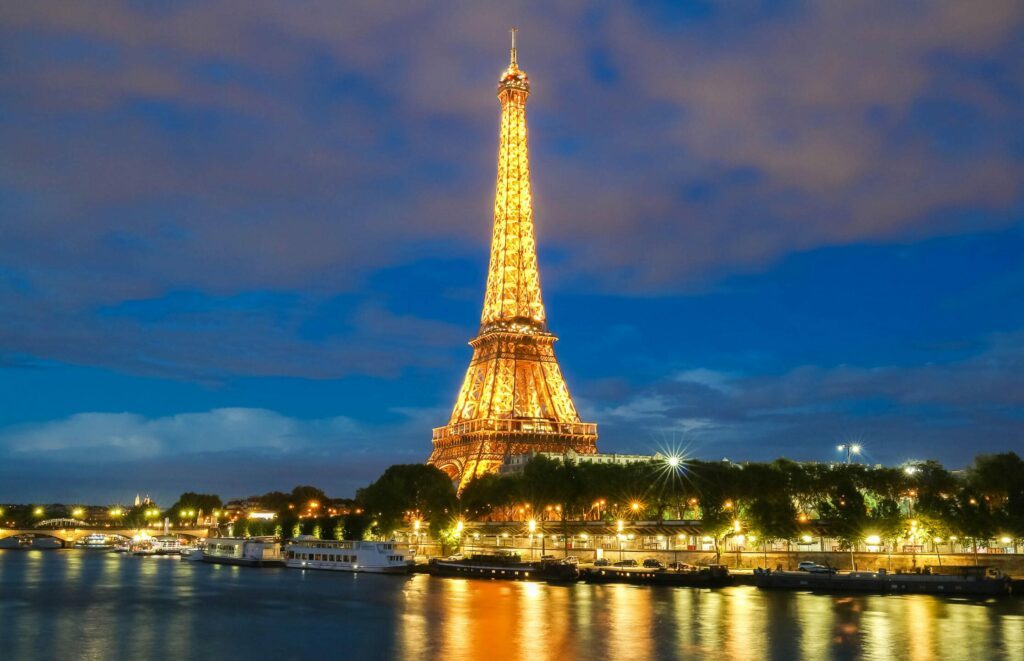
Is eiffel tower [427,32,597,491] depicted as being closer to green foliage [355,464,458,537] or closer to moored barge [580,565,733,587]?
green foliage [355,464,458,537]

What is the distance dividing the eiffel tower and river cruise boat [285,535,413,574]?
64.9 ft

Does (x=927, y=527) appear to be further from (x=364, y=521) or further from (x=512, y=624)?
(x=364, y=521)

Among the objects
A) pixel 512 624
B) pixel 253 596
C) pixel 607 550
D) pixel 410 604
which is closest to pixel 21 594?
pixel 253 596

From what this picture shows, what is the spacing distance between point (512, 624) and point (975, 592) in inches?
1447

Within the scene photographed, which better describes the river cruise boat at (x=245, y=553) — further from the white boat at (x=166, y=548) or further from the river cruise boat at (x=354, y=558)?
the white boat at (x=166, y=548)

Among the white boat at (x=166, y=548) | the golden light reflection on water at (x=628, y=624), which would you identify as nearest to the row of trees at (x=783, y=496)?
the golden light reflection on water at (x=628, y=624)

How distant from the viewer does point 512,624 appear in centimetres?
5522

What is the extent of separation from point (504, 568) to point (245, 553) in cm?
4975

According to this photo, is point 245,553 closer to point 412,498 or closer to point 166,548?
point 412,498

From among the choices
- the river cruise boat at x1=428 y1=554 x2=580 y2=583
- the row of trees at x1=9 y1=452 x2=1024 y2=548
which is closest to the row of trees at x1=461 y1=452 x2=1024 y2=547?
the row of trees at x1=9 y1=452 x2=1024 y2=548

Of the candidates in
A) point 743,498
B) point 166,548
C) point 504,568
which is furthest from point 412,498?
point 166,548

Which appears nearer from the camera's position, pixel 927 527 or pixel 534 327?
pixel 927 527

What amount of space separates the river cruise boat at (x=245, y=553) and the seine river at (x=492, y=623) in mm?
38016

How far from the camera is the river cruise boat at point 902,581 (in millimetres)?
71062
